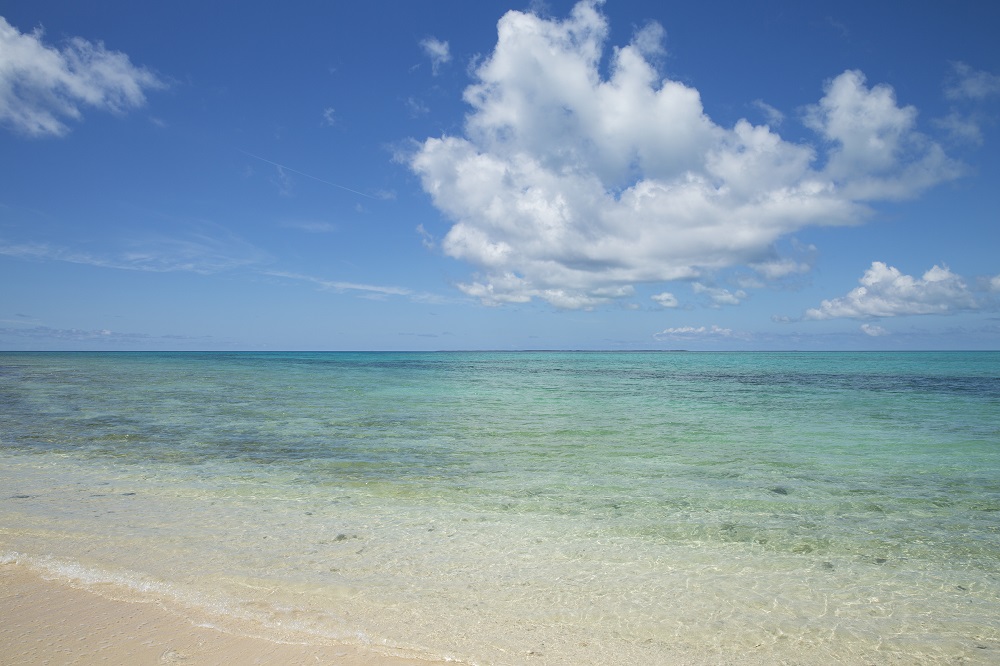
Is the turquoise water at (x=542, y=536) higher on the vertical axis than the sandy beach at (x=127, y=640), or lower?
lower

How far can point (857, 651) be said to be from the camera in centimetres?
427

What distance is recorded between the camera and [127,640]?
4.05 meters

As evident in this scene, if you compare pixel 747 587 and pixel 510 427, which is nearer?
pixel 747 587

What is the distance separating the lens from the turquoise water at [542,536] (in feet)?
14.7

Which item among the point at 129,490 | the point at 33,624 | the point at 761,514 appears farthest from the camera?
the point at 129,490

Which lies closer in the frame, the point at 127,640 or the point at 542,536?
the point at 127,640

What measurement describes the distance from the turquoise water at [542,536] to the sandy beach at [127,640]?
0.75 ft

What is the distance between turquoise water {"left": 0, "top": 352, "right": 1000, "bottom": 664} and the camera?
176 inches

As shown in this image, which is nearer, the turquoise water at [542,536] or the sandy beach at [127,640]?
the sandy beach at [127,640]

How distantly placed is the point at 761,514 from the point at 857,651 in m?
3.63

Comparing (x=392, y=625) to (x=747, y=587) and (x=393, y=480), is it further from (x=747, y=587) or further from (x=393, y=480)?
(x=393, y=480)

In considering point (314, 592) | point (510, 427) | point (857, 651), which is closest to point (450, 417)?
point (510, 427)

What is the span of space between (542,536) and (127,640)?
425 centimetres

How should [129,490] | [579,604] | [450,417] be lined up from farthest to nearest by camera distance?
[450,417] < [129,490] < [579,604]
